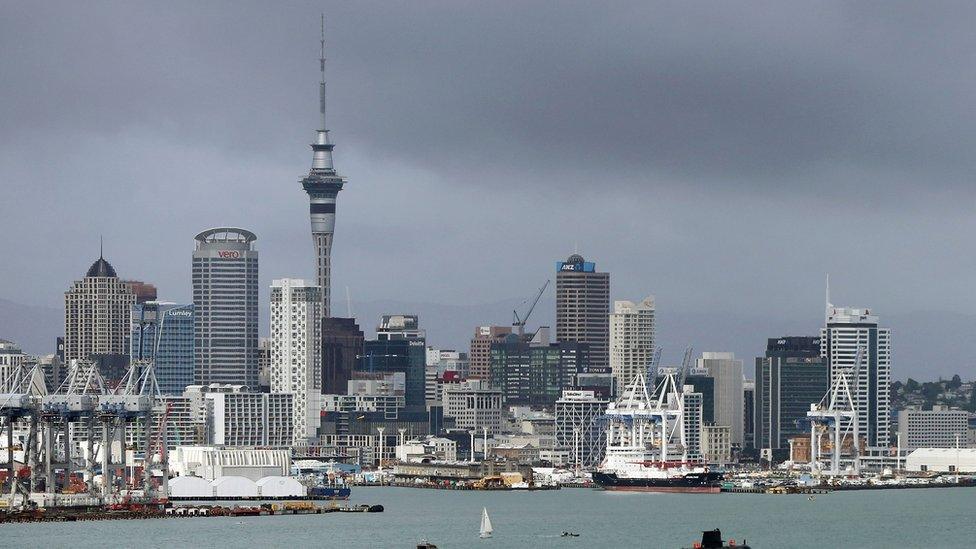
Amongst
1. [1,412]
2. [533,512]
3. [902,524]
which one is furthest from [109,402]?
[902,524]

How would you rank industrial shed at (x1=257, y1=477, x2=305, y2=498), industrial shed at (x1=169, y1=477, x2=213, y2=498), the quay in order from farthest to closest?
industrial shed at (x1=257, y1=477, x2=305, y2=498), industrial shed at (x1=169, y1=477, x2=213, y2=498), the quay

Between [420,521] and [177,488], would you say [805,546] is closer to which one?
[420,521]

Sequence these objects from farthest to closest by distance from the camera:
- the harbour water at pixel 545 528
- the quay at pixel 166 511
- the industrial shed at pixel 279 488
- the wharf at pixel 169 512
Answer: the industrial shed at pixel 279 488 → the quay at pixel 166 511 → the wharf at pixel 169 512 → the harbour water at pixel 545 528

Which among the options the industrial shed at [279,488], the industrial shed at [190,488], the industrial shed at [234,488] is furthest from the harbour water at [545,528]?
the industrial shed at [190,488]

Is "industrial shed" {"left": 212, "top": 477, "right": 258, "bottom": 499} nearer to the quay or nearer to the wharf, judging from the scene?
the quay

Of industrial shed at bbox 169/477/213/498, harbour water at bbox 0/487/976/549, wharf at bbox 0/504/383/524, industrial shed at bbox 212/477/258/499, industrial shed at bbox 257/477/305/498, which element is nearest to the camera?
harbour water at bbox 0/487/976/549

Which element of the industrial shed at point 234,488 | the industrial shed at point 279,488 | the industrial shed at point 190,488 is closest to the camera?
the industrial shed at point 190,488

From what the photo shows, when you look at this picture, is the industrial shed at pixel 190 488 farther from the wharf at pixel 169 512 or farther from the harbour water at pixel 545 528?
the harbour water at pixel 545 528

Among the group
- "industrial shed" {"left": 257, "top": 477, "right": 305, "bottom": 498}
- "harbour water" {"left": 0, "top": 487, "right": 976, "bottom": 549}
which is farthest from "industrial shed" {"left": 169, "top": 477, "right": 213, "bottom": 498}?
"harbour water" {"left": 0, "top": 487, "right": 976, "bottom": 549}
